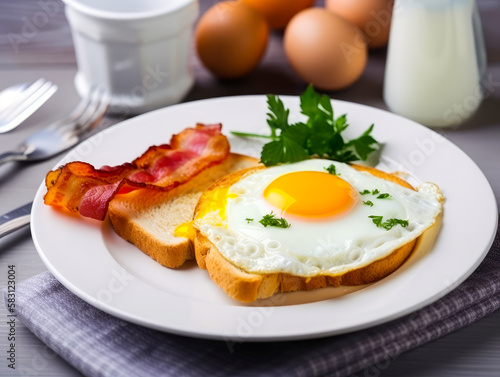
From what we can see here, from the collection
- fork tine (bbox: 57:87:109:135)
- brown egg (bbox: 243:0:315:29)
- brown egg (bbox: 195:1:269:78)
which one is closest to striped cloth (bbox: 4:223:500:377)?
fork tine (bbox: 57:87:109:135)

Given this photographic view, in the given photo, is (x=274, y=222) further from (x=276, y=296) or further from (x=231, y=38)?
(x=231, y=38)

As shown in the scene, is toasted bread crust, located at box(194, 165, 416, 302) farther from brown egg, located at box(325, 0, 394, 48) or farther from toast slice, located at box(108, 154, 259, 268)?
brown egg, located at box(325, 0, 394, 48)

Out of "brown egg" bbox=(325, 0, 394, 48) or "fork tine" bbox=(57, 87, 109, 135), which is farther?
"brown egg" bbox=(325, 0, 394, 48)

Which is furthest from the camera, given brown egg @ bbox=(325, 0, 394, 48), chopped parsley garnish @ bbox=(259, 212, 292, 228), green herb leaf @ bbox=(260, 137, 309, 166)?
brown egg @ bbox=(325, 0, 394, 48)

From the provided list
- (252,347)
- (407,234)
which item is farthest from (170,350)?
(407,234)

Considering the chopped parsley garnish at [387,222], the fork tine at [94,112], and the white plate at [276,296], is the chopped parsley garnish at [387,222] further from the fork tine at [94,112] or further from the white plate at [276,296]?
the fork tine at [94,112]

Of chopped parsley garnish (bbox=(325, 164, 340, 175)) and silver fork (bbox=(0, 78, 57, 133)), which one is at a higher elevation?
chopped parsley garnish (bbox=(325, 164, 340, 175))

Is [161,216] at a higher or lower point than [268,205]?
lower

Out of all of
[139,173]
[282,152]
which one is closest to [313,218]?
[282,152]
